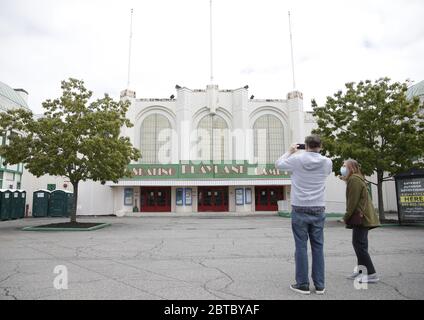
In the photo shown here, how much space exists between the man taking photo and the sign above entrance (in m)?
24.6

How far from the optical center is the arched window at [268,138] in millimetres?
31625

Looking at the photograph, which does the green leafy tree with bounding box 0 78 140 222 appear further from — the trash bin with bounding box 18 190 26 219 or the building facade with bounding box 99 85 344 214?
the building facade with bounding box 99 85 344 214

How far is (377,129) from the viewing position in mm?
15734

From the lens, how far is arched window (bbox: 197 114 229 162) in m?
31.2

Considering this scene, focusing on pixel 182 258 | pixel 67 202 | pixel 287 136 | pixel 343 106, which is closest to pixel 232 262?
pixel 182 258

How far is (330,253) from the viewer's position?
758cm

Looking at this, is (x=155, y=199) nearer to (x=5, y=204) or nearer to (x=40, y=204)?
(x=40, y=204)

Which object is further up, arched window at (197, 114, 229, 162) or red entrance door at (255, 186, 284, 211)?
arched window at (197, 114, 229, 162)

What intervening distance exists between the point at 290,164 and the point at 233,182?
80.6ft

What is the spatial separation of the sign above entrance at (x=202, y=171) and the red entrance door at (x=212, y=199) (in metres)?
2.28

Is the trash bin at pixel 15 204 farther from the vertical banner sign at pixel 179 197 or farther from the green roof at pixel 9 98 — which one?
the vertical banner sign at pixel 179 197
